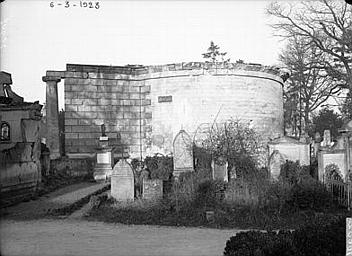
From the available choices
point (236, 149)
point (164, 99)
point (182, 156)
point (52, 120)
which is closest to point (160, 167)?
point (182, 156)

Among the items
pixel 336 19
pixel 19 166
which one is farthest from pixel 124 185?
pixel 336 19

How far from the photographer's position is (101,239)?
7.96 m

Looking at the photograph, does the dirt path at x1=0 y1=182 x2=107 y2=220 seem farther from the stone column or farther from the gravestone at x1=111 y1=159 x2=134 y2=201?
the stone column

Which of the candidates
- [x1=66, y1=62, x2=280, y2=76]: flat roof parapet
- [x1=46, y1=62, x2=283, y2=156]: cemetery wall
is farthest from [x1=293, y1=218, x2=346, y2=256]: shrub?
[x1=66, y1=62, x2=280, y2=76]: flat roof parapet

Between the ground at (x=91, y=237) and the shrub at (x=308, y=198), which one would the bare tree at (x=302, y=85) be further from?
the ground at (x=91, y=237)

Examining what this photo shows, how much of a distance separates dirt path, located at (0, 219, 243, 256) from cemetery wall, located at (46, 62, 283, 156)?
39.1 ft

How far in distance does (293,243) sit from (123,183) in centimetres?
681

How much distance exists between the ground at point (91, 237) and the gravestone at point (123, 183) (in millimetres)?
1357

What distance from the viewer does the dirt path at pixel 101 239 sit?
23.1 feet

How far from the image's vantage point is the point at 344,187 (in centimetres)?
1162

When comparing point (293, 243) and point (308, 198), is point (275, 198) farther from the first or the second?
point (293, 243)

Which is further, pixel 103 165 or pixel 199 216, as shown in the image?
pixel 103 165

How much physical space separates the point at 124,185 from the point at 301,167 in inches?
270

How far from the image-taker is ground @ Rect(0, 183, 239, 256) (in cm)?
706
